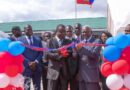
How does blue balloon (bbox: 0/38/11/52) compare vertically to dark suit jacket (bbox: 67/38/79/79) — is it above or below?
above

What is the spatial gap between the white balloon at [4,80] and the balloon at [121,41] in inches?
78.7

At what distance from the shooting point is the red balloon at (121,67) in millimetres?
6105

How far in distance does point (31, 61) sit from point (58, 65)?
2.31ft

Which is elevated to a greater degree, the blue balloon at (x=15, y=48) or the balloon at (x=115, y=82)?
the blue balloon at (x=15, y=48)

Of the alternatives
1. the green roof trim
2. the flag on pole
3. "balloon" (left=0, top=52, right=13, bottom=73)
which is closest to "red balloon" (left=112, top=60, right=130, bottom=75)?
"balloon" (left=0, top=52, right=13, bottom=73)

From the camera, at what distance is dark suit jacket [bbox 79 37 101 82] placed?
7234 mm

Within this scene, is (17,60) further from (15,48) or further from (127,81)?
(127,81)

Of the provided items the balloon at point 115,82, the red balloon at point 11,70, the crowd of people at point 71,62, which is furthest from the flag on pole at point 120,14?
the red balloon at point 11,70

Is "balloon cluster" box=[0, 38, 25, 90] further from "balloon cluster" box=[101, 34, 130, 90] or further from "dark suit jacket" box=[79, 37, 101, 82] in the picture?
"balloon cluster" box=[101, 34, 130, 90]

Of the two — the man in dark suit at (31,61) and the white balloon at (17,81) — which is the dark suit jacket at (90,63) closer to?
the man in dark suit at (31,61)

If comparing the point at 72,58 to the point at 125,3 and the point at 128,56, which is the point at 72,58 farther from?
the point at 125,3

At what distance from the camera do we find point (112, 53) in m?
6.14

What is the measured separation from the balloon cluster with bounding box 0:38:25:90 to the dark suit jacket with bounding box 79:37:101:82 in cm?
139

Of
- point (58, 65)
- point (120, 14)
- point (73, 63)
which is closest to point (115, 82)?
point (73, 63)
